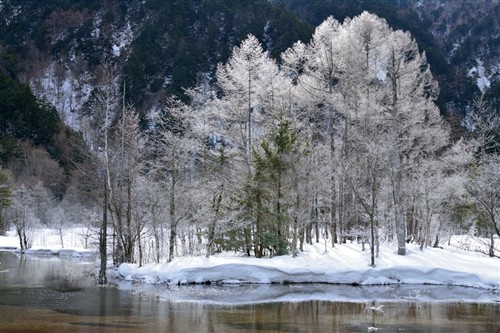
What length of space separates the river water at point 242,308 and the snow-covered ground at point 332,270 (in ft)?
3.03

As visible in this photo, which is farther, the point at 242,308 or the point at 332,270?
the point at 332,270

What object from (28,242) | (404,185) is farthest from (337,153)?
(28,242)

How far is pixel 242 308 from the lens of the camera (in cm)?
1652

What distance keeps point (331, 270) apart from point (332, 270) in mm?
48

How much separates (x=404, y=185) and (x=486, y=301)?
1169 centimetres

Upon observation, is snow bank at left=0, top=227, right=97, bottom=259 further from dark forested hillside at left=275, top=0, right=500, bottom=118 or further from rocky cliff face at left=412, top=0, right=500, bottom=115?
rocky cliff face at left=412, top=0, right=500, bottom=115

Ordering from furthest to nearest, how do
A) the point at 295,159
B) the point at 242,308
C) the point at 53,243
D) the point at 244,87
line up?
the point at 53,243, the point at 244,87, the point at 295,159, the point at 242,308

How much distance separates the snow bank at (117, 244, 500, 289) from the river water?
93 cm

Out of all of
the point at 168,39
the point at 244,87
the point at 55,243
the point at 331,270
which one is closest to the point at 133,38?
the point at 168,39

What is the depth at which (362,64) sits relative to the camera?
2948 centimetres

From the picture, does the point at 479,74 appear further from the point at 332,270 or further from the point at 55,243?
the point at 332,270

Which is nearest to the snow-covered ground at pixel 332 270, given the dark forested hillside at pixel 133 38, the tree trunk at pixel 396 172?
the tree trunk at pixel 396 172

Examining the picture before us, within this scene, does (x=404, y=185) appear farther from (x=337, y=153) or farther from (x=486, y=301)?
(x=486, y=301)

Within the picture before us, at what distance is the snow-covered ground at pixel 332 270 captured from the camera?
74.4ft
